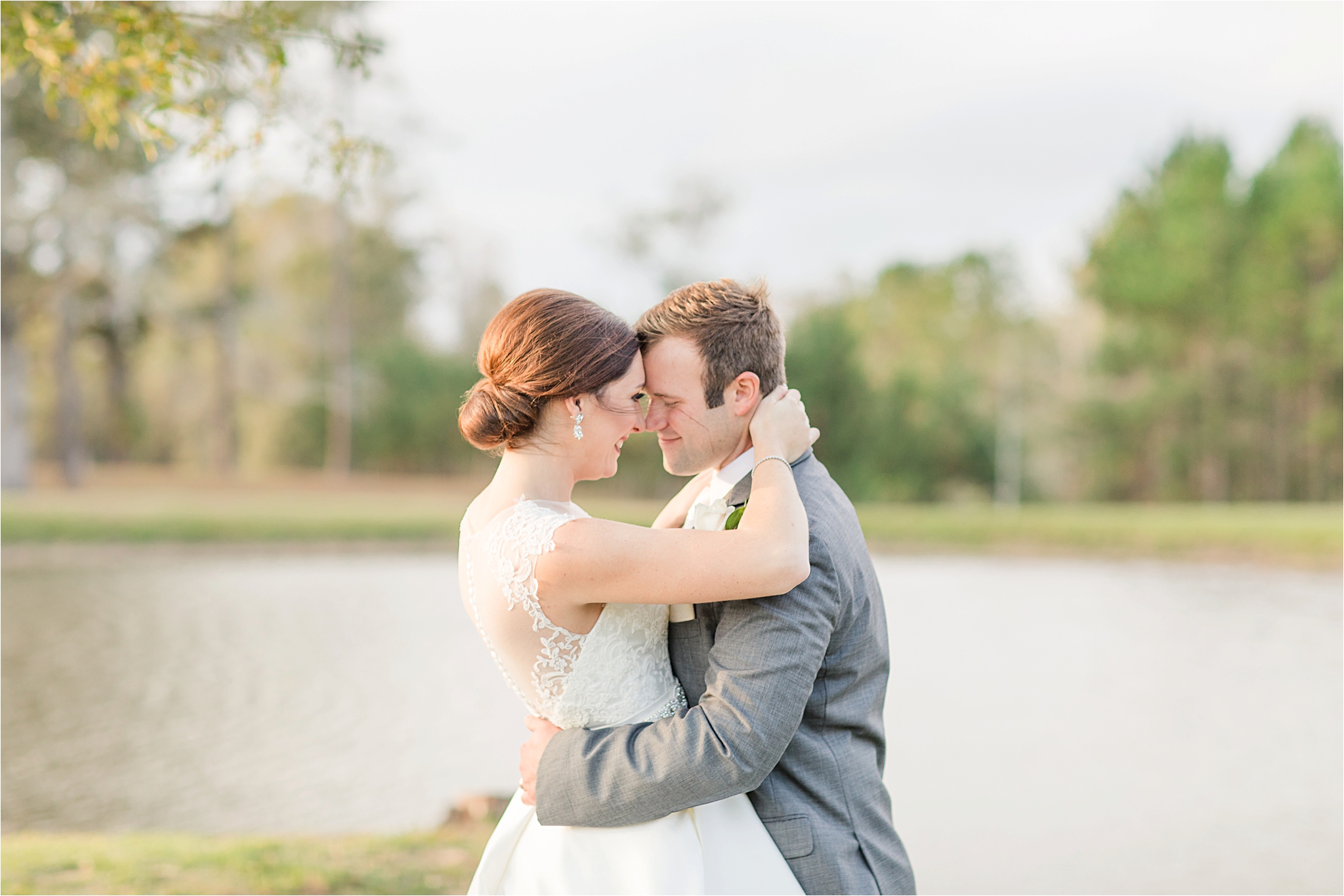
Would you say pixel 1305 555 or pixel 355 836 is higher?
pixel 355 836

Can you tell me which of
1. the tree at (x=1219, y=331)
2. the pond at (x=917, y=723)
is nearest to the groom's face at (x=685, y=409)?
the pond at (x=917, y=723)

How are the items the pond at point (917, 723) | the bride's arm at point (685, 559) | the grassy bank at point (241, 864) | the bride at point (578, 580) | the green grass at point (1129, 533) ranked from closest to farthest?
the bride's arm at point (685, 559) → the bride at point (578, 580) → the grassy bank at point (241, 864) → the pond at point (917, 723) → the green grass at point (1129, 533)

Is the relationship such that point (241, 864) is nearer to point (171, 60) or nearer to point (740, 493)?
point (171, 60)

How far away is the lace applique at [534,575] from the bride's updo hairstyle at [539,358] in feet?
0.55

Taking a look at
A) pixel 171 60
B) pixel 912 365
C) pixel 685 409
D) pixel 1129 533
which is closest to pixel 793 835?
pixel 685 409

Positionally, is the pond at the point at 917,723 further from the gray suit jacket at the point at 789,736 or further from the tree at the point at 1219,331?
the tree at the point at 1219,331

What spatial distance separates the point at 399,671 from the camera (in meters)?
11.1

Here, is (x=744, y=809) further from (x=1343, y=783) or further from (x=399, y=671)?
(x=399, y=671)

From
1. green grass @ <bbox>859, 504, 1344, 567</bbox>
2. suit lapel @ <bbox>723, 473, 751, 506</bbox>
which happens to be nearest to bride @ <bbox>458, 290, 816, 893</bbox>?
suit lapel @ <bbox>723, 473, 751, 506</bbox>

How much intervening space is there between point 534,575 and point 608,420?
0.34 meters

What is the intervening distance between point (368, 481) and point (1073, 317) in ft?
88.4

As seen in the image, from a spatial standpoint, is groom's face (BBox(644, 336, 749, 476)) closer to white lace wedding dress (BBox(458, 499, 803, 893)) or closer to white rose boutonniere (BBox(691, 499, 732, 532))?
white rose boutonniere (BBox(691, 499, 732, 532))

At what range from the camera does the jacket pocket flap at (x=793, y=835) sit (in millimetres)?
1949

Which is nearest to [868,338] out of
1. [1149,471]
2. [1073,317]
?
[1073,317]
